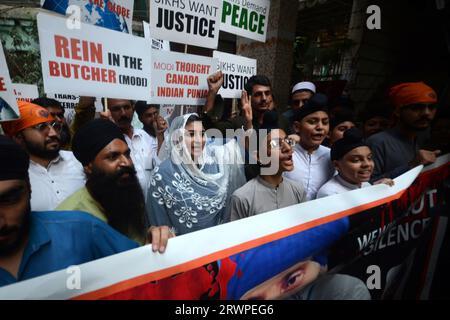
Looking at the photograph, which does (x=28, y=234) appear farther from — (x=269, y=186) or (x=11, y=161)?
(x=269, y=186)

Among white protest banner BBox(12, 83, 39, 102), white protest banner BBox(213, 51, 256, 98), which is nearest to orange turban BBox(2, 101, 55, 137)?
white protest banner BBox(12, 83, 39, 102)

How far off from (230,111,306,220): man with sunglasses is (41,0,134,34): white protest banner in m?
1.33

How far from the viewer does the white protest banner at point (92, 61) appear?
1732 mm

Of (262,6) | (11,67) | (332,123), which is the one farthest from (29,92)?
(11,67)

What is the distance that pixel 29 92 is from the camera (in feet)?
9.64

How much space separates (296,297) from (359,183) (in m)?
0.98

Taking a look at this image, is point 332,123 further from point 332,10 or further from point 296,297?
point 332,10

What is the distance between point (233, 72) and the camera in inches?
113

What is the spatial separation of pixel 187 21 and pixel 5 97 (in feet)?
4.52

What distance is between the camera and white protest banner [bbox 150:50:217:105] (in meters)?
2.31

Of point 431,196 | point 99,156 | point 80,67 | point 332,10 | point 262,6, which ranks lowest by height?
point 431,196

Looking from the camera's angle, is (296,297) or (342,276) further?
(342,276)

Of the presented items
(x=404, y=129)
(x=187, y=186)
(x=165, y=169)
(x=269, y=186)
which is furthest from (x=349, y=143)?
(x=165, y=169)

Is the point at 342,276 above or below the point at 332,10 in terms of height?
below
